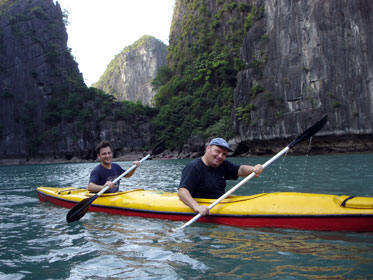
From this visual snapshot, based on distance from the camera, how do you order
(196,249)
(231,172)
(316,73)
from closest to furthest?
1. (196,249)
2. (231,172)
3. (316,73)

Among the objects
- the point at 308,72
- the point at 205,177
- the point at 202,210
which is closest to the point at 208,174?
the point at 205,177

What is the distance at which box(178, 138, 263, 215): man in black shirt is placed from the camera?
3887mm

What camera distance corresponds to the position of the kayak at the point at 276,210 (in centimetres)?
341

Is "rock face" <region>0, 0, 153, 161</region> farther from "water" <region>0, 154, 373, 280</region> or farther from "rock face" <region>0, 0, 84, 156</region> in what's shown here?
"water" <region>0, 154, 373, 280</region>

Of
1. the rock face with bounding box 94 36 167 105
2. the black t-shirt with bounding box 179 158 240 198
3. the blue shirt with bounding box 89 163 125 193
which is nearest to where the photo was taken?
the black t-shirt with bounding box 179 158 240 198

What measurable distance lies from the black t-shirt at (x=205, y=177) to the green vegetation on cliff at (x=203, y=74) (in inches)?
1109

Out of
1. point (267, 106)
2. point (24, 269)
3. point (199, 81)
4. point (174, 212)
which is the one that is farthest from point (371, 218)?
point (199, 81)

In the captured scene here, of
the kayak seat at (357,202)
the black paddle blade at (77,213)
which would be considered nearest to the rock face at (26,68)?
the black paddle blade at (77,213)

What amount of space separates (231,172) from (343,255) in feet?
5.99

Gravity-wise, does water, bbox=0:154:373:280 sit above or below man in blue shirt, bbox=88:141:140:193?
below

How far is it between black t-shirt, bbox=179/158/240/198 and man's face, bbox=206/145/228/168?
14cm

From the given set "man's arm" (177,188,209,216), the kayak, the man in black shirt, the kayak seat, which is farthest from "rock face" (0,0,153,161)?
the kayak seat

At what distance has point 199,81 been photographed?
43.6 metres

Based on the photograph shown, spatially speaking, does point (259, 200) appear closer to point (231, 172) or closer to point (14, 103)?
point (231, 172)
